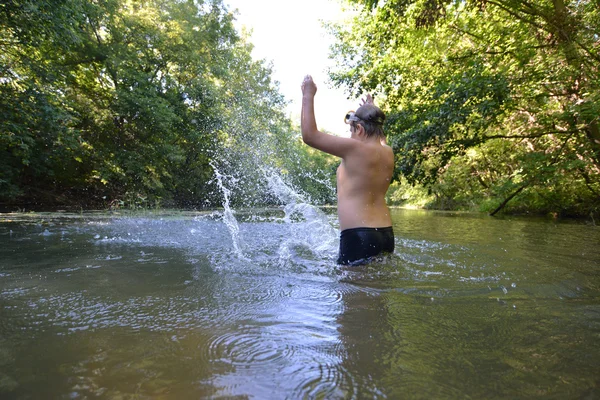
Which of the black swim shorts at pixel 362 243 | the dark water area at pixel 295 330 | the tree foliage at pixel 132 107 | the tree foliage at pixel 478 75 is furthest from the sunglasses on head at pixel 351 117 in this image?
the tree foliage at pixel 132 107

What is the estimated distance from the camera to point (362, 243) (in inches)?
120

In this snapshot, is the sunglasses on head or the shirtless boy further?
the sunglasses on head

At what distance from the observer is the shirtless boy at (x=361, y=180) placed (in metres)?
2.98

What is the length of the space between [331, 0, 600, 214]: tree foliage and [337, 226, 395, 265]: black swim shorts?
5424mm

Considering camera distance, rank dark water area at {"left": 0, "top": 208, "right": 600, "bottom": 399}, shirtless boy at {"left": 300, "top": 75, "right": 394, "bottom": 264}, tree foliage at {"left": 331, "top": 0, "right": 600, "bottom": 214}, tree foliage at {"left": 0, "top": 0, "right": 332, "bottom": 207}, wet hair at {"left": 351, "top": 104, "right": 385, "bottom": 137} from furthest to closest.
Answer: tree foliage at {"left": 0, "top": 0, "right": 332, "bottom": 207} < tree foliage at {"left": 331, "top": 0, "right": 600, "bottom": 214} < wet hair at {"left": 351, "top": 104, "right": 385, "bottom": 137} < shirtless boy at {"left": 300, "top": 75, "right": 394, "bottom": 264} < dark water area at {"left": 0, "top": 208, "right": 600, "bottom": 399}

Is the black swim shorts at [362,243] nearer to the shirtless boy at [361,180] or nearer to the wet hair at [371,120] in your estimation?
the shirtless boy at [361,180]

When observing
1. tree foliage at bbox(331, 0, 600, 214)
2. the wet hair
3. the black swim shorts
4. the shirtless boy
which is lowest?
the black swim shorts

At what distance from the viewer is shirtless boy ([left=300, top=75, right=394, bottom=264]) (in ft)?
9.79

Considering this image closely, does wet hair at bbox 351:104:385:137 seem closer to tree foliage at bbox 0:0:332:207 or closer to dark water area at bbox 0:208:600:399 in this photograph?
dark water area at bbox 0:208:600:399

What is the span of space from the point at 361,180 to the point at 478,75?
6431 millimetres

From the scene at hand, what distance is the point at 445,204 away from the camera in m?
30.5

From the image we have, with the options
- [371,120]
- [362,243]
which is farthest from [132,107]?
[362,243]

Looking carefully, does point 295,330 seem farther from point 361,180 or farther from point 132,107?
point 132,107

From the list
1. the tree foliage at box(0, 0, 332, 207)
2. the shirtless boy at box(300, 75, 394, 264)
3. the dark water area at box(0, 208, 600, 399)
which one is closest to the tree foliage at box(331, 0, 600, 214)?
the shirtless boy at box(300, 75, 394, 264)
